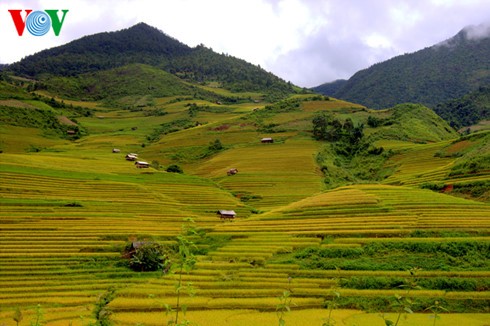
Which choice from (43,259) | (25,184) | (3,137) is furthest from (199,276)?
(3,137)

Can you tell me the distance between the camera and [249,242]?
33.6 m

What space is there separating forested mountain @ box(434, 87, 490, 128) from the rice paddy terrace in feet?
259

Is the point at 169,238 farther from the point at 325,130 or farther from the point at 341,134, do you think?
the point at 341,134

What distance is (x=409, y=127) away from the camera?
10119 cm

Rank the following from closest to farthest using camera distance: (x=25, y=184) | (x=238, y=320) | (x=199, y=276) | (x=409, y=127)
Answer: (x=238, y=320), (x=199, y=276), (x=25, y=184), (x=409, y=127)

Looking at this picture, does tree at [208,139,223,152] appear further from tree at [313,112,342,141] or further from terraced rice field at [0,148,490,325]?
terraced rice field at [0,148,490,325]

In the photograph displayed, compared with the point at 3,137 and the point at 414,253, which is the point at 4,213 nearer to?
the point at 414,253

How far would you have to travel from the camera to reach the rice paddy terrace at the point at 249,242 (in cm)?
2184

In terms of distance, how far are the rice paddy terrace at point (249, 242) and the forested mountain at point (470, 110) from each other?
3111 inches

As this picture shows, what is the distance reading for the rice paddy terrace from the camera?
21.8m

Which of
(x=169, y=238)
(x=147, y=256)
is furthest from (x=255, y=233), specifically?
(x=147, y=256)

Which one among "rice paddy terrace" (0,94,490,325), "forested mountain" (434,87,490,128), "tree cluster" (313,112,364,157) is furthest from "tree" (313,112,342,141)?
"forested mountain" (434,87,490,128)

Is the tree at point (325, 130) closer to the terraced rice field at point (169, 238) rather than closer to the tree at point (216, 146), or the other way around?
the tree at point (216, 146)

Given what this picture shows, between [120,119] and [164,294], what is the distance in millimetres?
138184
